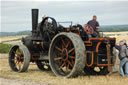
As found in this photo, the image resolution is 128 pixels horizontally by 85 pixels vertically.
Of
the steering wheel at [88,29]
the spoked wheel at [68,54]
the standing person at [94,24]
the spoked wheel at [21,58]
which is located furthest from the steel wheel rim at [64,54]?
the spoked wheel at [21,58]

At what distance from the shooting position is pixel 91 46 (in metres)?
8.56

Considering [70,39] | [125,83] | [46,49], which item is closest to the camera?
[125,83]

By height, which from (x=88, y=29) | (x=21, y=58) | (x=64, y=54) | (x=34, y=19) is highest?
(x=34, y=19)

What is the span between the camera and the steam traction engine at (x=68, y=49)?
8188mm

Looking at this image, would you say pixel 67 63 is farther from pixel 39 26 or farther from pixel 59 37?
pixel 39 26

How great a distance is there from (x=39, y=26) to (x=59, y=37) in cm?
214

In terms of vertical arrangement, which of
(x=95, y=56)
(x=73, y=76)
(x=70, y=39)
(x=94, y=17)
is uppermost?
(x=94, y=17)

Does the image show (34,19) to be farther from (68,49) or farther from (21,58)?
(68,49)

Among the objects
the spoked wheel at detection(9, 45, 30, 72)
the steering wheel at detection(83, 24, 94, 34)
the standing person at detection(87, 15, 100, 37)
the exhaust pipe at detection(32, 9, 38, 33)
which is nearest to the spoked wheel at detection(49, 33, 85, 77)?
the steering wheel at detection(83, 24, 94, 34)

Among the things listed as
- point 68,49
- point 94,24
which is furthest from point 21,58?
point 94,24

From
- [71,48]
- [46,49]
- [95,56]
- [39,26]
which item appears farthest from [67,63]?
[39,26]

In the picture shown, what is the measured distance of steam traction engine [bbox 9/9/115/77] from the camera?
26.9 ft

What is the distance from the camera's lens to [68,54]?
868 centimetres

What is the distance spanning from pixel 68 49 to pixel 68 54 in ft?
0.95
